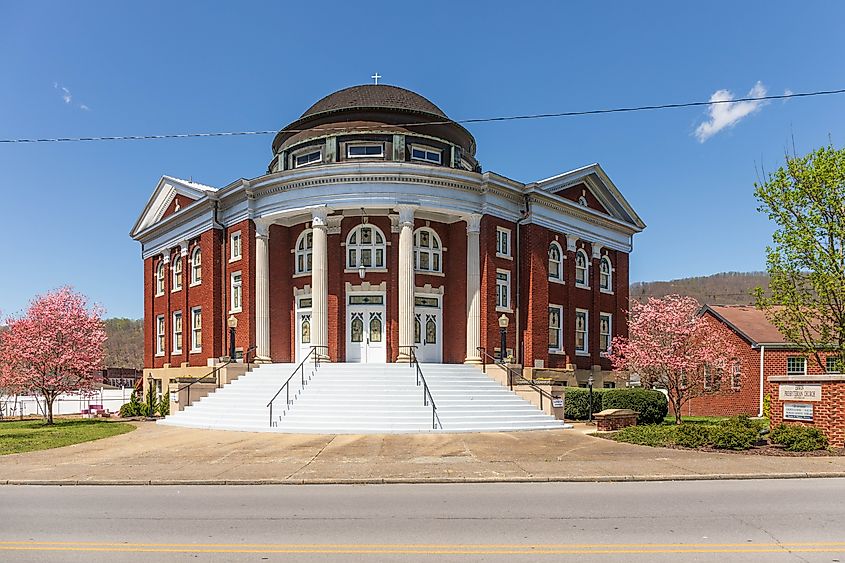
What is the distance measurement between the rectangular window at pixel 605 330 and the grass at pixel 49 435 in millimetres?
21822

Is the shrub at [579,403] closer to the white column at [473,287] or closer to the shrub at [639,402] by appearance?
the shrub at [639,402]

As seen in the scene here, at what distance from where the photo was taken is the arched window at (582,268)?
1353 inches

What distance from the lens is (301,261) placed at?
30.6 metres

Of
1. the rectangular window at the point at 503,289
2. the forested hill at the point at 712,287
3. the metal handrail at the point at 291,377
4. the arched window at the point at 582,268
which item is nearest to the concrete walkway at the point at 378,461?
the metal handrail at the point at 291,377

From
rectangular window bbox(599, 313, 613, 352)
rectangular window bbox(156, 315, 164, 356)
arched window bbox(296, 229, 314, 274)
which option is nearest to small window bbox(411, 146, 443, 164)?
Answer: arched window bbox(296, 229, 314, 274)

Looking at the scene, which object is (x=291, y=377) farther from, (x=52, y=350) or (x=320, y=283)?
(x=52, y=350)

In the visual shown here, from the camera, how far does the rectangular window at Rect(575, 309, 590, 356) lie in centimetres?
3431

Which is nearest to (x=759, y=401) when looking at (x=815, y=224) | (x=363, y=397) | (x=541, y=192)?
(x=541, y=192)

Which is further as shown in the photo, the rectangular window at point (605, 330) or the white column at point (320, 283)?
the rectangular window at point (605, 330)

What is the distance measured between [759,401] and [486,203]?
16215mm

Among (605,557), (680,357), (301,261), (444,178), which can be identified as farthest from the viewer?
(301,261)

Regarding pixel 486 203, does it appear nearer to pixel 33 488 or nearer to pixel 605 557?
pixel 33 488

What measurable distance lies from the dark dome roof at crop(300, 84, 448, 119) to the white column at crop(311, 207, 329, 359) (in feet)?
20.5

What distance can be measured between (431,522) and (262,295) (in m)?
21.4
